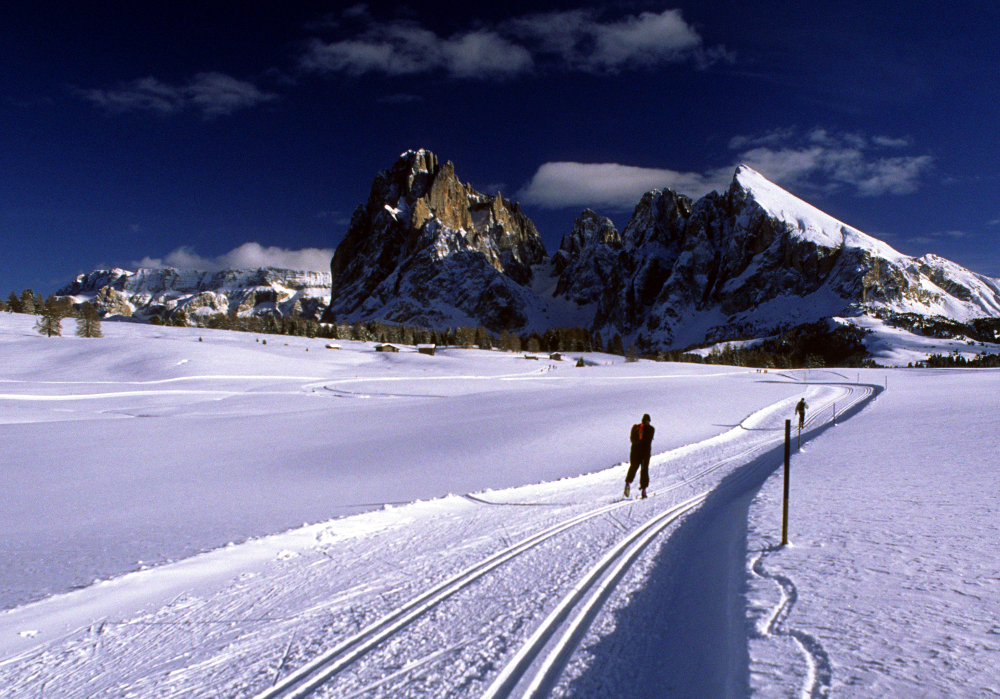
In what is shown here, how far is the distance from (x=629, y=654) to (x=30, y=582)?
7.11 meters

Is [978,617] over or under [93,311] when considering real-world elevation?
under

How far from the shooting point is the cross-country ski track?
4352 mm

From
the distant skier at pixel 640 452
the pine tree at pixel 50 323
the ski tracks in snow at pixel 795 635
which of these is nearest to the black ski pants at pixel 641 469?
the distant skier at pixel 640 452

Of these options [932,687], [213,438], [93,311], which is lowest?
[213,438]

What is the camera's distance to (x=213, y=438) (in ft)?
64.8

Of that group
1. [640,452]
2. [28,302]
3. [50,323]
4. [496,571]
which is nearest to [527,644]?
[496,571]

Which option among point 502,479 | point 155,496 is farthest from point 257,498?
point 502,479

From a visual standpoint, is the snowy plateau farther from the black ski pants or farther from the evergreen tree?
the evergreen tree

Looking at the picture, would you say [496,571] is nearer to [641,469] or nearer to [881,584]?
[881,584]

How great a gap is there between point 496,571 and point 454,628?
5.41 ft

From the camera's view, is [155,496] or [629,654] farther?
[155,496]

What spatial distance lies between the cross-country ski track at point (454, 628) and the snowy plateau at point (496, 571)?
0.03 m

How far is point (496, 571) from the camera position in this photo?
6.84 meters

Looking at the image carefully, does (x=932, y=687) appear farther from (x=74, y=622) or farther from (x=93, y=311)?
(x=93, y=311)
